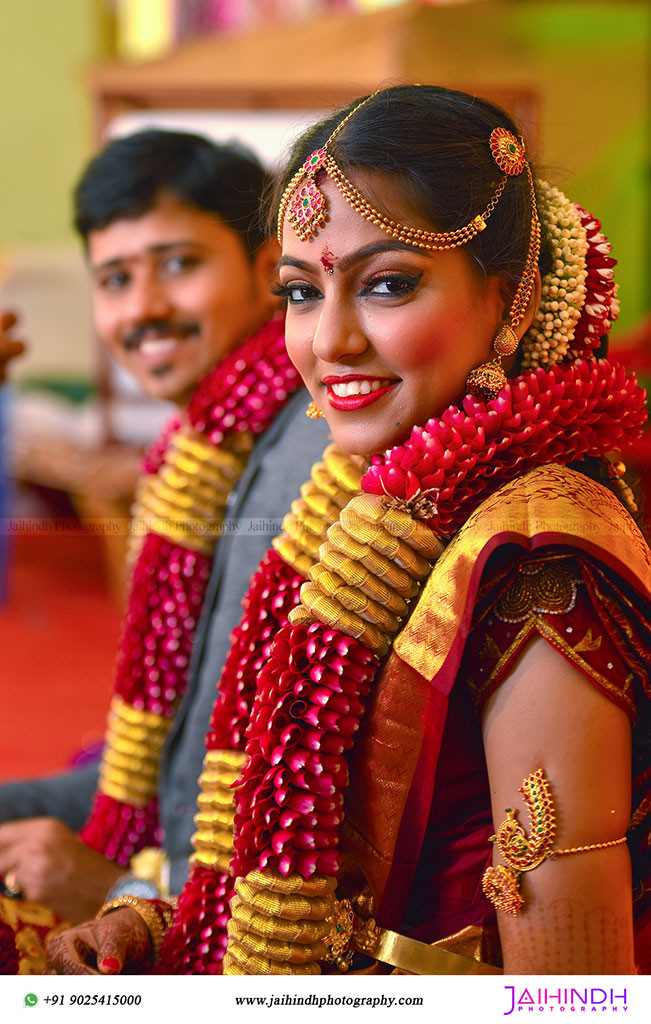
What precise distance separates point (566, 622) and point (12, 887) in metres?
0.90

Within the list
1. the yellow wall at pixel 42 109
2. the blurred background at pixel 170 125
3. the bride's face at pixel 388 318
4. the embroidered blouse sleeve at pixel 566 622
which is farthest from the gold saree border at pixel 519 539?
the yellow wall at pixel 42 109

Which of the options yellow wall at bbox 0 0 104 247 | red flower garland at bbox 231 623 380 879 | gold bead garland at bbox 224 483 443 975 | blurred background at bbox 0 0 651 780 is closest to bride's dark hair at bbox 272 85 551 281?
gold bead garland at bbox 224 483 443 975

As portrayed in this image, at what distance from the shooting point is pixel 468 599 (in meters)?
0.90

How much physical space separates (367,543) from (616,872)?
345 mm

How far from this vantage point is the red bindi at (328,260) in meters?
0.98

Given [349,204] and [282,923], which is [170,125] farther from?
[282,923]

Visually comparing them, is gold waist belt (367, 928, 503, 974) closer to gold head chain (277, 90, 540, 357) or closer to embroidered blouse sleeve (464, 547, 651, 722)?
embroidered blouse sleeve (464, 547, 651, 722)

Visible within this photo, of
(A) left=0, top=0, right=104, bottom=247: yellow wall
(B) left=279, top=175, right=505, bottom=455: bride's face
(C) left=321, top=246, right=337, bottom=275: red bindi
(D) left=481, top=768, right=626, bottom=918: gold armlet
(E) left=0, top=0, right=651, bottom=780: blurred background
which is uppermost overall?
(A) left=0, top=0, right=104, bottom=247: yellow wall

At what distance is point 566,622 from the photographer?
2.82 ft

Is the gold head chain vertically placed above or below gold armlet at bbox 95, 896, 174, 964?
above

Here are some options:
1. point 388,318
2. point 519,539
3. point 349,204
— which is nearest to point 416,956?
point 519,539

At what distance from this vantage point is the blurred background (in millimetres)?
3535

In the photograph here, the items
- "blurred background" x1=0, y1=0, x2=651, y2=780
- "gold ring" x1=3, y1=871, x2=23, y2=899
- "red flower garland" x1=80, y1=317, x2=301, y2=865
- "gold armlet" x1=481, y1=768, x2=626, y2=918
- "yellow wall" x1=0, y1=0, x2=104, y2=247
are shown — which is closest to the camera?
"gold armlet" x1=481, y1=768, x2=626, y2=918

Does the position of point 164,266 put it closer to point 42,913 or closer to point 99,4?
point 42,913
